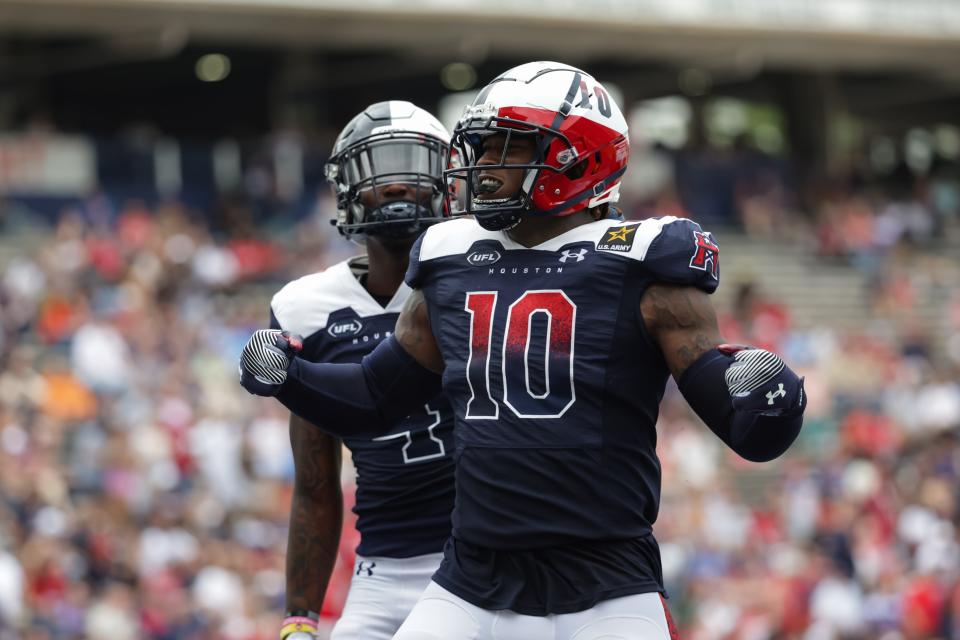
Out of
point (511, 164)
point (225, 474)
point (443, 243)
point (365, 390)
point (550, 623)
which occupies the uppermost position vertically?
point (511, 164)

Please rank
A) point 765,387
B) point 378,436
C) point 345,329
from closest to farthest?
point 765,387 → point 378,436 → point 345,329

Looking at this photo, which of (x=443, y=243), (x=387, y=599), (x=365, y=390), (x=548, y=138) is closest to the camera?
(x=548, y=138)

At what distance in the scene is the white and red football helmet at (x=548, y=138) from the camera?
4016 millimetres

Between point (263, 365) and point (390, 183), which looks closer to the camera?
point (263, 365)

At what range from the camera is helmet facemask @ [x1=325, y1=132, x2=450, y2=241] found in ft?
16.2

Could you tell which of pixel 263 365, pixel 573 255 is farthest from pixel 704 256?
pixel 263 365

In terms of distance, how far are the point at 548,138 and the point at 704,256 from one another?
513 mm

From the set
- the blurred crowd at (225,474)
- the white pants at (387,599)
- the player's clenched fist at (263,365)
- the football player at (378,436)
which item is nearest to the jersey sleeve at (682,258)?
the player's clenched fist at (263,365)

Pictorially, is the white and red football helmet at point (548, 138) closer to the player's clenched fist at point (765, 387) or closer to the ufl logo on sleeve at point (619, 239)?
the ufl logo on sleeve at point (619, 239)

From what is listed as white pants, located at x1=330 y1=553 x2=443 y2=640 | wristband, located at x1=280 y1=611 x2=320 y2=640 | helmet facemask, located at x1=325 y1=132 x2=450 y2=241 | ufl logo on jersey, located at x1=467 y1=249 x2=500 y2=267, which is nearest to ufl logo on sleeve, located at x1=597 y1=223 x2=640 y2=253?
ufl logo on jersey, located at x1=467 y1=249 x2=500 y2=267

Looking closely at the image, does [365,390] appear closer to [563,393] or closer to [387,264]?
[563,393]

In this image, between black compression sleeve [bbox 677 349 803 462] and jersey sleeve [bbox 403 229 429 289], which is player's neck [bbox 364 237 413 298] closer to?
jersey sleeve [bbox 403 229 429 289]

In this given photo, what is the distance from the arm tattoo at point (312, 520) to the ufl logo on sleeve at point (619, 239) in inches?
60.3

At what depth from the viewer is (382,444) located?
493 centimetres
